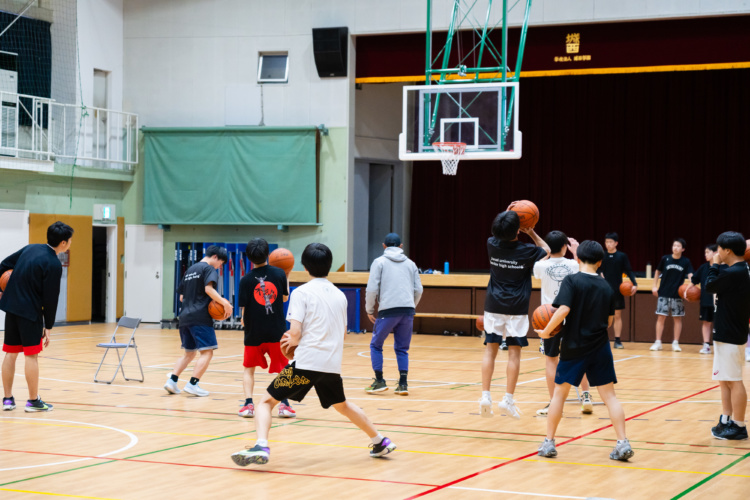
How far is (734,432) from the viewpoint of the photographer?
7.28m

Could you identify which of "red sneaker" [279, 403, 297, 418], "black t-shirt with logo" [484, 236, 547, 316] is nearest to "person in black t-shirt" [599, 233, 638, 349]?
"black t-shirt with logo" [484, 236, 547, 316]

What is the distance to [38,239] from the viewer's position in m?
18.3

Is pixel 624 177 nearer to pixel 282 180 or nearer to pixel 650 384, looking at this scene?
pixel 282 180

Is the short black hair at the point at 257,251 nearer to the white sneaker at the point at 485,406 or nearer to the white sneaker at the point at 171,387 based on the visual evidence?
the white sneaker at the point at 171,387

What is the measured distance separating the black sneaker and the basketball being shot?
46mm

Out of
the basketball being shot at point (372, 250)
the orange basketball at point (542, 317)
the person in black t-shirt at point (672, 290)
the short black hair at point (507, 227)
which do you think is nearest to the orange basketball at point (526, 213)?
the basketball being shot at point (372, 250)

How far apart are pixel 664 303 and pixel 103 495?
1225cm

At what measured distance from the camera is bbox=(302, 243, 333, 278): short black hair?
6.23m

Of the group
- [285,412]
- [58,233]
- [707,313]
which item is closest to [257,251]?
[285,412]

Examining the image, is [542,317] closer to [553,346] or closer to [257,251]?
[553,346]

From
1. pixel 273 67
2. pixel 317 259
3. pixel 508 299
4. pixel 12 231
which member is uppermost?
pixel 273 67

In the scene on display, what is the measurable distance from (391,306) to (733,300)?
385 cm

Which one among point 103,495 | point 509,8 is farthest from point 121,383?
point 509,8

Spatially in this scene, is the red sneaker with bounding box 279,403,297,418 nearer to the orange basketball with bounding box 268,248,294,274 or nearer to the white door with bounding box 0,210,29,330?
the orange basketball with bounding box 268,248,294,274
